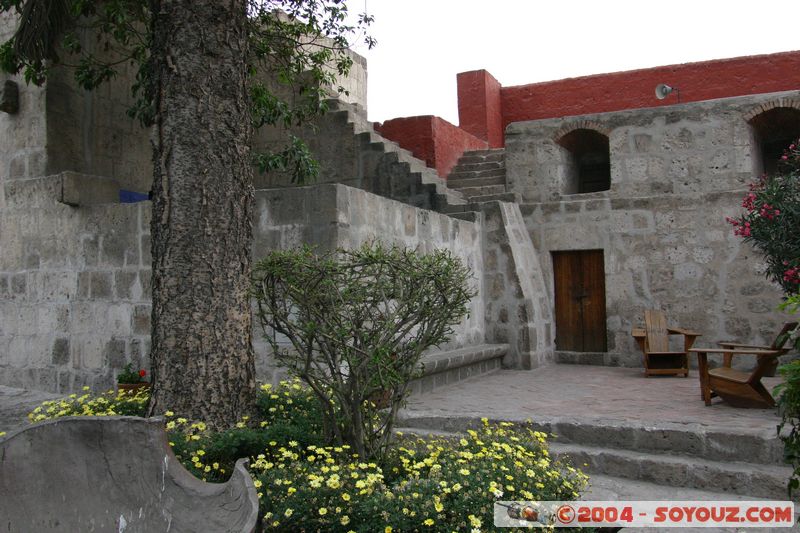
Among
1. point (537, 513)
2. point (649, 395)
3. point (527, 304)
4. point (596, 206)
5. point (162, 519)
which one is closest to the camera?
point (162, 519)

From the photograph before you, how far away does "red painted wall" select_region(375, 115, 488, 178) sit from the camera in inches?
402

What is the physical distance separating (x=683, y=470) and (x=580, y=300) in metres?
4.67

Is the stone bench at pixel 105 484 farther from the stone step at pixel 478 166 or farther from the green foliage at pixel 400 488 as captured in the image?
the stone step at pixel 478 166

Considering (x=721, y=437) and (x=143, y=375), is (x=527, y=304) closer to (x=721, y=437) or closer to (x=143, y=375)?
(x=721, y=437)

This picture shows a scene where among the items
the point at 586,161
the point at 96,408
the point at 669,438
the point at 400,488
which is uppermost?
the point at 586,161

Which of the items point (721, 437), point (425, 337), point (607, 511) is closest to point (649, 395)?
point (721, 437)

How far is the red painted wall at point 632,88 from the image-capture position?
9.95 metres

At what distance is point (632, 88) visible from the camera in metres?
11.0

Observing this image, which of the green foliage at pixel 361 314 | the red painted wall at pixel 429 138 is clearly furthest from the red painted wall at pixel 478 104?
the green foliage at pixel 361 314

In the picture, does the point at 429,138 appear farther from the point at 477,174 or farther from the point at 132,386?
the point at 132,386

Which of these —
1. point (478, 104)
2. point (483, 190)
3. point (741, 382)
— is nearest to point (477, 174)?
point (483, 190)

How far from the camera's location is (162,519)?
8.23ft

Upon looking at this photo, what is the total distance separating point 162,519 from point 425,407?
338 cm

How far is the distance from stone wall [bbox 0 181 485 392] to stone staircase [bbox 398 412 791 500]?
7.68ft
